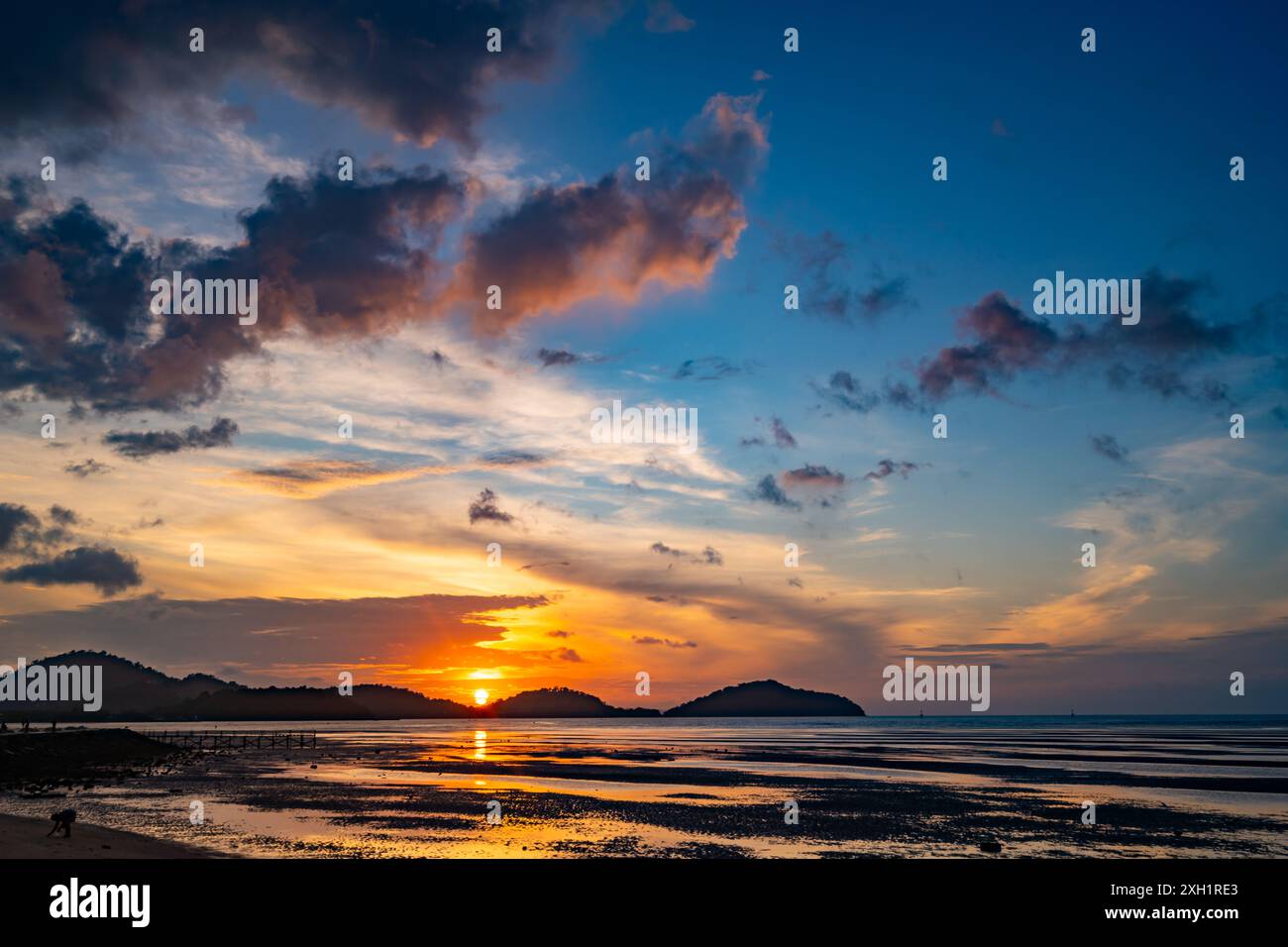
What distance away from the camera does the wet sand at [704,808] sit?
1272 inches

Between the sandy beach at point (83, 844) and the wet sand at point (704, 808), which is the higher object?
the sandy beach at point (83, 844)

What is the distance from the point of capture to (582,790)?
53.8m

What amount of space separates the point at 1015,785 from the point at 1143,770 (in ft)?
72.0

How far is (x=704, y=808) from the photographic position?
43.9 metres

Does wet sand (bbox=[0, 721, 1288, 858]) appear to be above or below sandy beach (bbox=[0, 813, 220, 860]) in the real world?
below

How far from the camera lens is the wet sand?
106 feet

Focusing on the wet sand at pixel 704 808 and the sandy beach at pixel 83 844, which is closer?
the sandy beach at pixel 83 844

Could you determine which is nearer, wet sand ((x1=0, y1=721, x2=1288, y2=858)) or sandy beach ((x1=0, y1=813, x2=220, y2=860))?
sandy beach ((x1=0, y1=813, x2=220, y2=860))

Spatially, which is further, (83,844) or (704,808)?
(704,808)

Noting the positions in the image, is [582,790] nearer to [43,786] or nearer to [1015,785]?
[1015,785]

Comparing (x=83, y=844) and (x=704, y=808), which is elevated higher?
(x=83, y=844)
